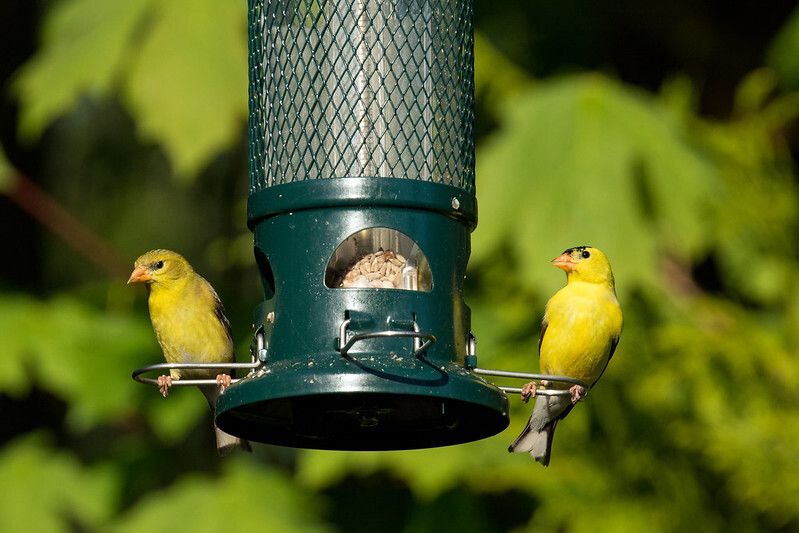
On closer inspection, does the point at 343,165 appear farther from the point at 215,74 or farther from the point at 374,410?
the point at 215,74

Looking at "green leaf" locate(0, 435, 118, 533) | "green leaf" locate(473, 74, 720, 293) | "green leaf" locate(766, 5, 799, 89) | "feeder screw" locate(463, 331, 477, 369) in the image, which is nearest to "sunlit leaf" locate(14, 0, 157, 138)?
"green leaf" locate(473, 74, 720, 293)

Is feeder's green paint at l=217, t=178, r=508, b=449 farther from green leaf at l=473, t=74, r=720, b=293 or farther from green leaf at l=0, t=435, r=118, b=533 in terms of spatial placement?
green leaf at l=0, t=435, r=118, b=533

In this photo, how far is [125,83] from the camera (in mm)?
7254

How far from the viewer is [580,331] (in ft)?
21.0

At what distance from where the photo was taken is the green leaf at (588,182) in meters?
6.86

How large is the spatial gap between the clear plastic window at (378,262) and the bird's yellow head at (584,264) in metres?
1.49

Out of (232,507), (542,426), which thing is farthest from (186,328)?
(232,507)

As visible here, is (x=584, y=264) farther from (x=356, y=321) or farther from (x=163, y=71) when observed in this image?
(x=163, y=71)

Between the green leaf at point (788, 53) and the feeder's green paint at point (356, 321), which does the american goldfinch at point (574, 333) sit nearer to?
the feeder's green paint at point (356, 321)

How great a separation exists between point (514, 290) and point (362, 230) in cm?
369

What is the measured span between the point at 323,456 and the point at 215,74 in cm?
188

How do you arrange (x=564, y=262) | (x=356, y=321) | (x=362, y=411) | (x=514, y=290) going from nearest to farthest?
(x=356, y=321)
(x=362, y=411)
(x=564, y=262)
(x=514, y=290)

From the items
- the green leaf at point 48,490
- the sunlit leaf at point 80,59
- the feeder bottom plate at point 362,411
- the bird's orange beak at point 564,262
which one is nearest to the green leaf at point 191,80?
the sunlit leaf at point 80,59

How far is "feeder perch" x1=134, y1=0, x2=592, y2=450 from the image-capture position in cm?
475
